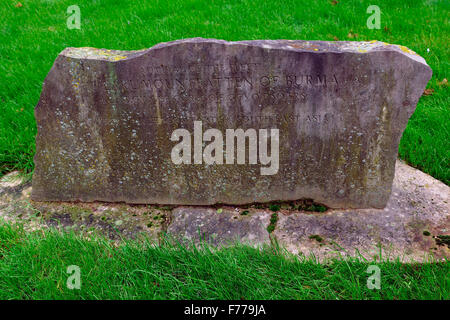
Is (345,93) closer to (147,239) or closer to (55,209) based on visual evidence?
(147,239)

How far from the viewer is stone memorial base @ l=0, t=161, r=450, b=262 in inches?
103

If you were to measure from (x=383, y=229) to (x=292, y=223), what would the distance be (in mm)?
661

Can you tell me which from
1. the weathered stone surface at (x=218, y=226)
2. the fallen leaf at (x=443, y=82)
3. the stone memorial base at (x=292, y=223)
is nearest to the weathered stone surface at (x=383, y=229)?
the stone memorial base at (x=292, y=223)

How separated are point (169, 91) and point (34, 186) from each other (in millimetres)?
1434

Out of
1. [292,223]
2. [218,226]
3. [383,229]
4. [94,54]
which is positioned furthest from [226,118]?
[383,229]

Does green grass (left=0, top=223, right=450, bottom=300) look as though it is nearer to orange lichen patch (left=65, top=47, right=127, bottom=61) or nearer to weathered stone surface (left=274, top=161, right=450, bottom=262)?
weathered stone surface (left=274, top=161, right=450, bottom=262)

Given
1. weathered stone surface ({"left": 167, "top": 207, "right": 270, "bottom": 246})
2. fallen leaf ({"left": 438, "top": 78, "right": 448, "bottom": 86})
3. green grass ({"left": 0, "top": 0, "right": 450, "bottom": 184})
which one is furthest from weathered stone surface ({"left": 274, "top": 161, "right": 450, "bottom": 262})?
fallen leaf ({"left": 438, "top": 78, "right": 448, "bottom": 86})

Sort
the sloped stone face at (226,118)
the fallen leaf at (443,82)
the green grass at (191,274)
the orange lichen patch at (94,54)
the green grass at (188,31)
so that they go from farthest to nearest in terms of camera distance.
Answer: the fallen leaf at (443,82) < the green grass at (188,31) < the orange lichen patch at (94,54) < the sloped stone face at (226,118) < the green grass at (191,274)

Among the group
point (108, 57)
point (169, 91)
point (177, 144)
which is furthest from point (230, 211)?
point (108, 57)

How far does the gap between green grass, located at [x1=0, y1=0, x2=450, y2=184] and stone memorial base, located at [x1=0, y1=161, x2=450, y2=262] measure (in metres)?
0.67

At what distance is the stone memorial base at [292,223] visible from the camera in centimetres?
263

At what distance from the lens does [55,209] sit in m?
3.07

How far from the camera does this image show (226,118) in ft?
9.07

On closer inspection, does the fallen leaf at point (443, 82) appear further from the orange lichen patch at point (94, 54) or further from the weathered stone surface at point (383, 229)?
the orange lichen patch at point (94, 54)
